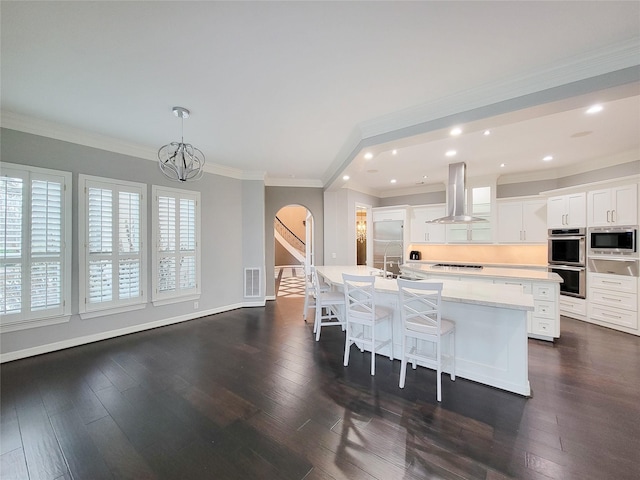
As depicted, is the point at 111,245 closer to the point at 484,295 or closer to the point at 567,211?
the point at 484,295

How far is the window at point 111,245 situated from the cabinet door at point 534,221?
730cm

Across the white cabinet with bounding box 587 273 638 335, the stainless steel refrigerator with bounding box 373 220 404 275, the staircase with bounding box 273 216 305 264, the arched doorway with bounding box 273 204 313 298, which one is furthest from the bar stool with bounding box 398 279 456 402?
the staircase with bounding box 273 216 305 264

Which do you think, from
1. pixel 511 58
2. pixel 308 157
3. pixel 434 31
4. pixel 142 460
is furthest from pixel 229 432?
pixel 308 157

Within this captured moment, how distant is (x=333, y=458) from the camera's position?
1.64 meters

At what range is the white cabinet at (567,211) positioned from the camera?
172 inches

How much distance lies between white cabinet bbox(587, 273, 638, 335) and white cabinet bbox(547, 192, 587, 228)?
37.3 inches

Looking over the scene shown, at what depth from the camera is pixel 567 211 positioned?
15.0 feet

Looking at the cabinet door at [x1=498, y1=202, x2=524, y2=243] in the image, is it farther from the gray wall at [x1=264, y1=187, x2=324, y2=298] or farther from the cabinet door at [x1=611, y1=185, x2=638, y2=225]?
the gray wall at [x1=264, y1=187, x2=324, y2=298]

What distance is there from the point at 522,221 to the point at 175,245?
6.95 meters

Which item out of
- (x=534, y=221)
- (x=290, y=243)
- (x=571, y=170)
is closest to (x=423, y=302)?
(x=534, y=221)

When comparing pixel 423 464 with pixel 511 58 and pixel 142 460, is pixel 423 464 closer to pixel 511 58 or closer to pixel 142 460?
pixel 142 460

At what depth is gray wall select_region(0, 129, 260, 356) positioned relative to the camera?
3.12 meters

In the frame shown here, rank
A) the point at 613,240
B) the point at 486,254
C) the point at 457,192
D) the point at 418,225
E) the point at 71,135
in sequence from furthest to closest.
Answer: the point at 418,225 < the point at 486,254 < the point at 457,192 < the point at 613,240 < the point at 71,135

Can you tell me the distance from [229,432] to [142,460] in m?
0.54
